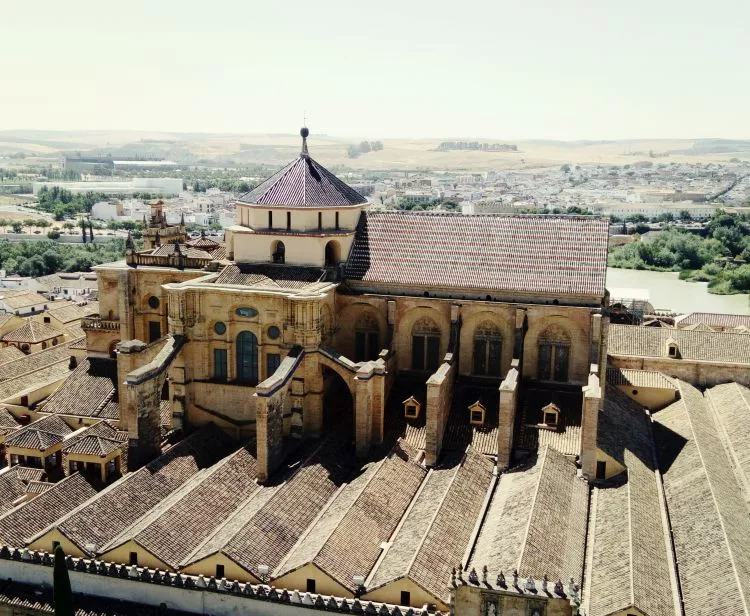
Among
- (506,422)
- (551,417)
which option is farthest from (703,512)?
(506,422)

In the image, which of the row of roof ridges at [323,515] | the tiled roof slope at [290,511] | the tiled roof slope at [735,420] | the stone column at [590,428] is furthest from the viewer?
the tiled roof slope at [735,420]

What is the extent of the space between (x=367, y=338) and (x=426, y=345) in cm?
280

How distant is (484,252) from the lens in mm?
39938

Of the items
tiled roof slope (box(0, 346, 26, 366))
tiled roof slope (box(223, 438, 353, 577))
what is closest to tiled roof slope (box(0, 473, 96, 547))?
tiled roof slope (box(223, 438, 353, 577))

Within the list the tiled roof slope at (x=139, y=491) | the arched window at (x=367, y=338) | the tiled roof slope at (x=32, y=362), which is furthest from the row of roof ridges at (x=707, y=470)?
the tiled roof slope at (x=32, y=362)

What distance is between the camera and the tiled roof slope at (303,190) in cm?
4069

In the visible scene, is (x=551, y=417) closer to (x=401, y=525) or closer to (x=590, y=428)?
(x=590, y=428)

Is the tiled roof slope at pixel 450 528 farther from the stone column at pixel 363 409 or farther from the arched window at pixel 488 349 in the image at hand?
the arched window at pixel 488 349

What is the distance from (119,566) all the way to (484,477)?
13.6 metres

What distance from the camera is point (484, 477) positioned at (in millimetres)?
33500

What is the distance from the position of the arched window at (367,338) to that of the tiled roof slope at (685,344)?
1493 cm

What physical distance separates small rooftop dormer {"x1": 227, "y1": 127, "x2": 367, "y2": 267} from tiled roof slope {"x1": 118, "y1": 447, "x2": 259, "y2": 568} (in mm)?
9982

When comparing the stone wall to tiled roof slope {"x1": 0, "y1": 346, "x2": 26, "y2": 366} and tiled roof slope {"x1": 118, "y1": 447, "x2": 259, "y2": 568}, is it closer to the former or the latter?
tiled roof slope {"x1": 118, "y1": 447, "x2": 259, "y2": 568}

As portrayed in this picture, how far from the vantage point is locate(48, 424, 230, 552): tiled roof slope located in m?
29.6
